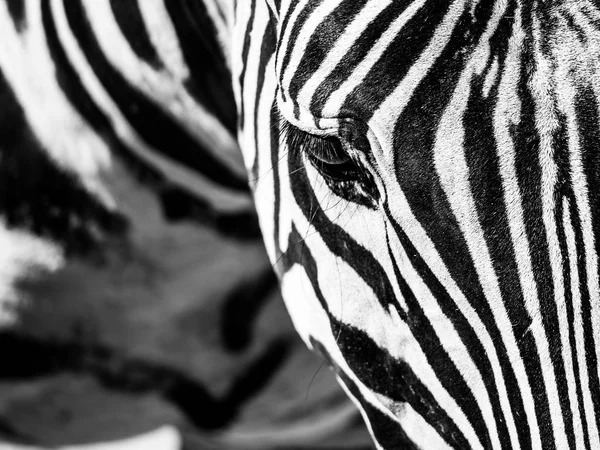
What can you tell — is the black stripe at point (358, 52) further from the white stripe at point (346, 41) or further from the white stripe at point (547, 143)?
the white stripe at point (547, 143)

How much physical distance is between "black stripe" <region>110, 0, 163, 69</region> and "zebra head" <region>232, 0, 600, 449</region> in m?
0.65

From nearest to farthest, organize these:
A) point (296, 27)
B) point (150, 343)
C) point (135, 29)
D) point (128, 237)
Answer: point (296, 27), point (135, 29), point (128, 237), point (150, 343)

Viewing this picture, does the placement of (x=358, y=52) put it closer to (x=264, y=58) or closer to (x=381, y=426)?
(x=264, y=58)

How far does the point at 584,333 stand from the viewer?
79cm

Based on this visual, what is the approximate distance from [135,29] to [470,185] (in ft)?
3.24

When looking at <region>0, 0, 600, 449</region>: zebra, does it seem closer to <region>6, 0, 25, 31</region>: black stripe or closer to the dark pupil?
the dark pupil

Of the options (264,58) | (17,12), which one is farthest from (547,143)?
(17,12)

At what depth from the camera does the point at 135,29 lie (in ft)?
5.13

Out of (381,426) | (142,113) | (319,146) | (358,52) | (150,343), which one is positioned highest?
(358,52)

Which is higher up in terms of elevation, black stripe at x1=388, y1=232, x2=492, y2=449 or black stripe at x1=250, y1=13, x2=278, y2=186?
black stripe at x1=250, y1=13, x2=278, y2=186

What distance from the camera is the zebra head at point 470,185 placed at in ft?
2.60

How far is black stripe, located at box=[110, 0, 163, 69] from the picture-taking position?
1.55m

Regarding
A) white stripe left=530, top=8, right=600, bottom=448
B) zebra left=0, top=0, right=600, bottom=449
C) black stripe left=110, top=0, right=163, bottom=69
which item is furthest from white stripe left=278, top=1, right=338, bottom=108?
black stripe left=110, top=0, right=163, bottom=69

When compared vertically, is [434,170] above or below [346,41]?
below
